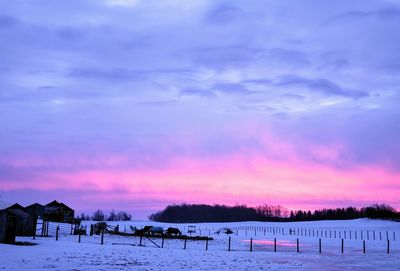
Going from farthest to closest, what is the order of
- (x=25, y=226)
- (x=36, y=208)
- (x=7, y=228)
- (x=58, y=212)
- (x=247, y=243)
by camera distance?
(x=36, y=208)
(x=58, y=212)
(x=247, y=243)
(x=25, y=226)
(x=7, y=228)

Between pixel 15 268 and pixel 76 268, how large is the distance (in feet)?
8.73

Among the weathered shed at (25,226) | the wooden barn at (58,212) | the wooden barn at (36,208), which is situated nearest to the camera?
the weathered shed at (25,226)

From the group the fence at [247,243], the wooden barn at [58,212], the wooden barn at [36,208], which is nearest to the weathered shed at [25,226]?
the fence at [247,243]

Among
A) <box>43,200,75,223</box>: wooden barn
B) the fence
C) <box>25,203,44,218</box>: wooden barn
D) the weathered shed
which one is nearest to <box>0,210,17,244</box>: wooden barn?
the fence

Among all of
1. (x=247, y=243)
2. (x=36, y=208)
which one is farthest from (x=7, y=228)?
(x=36, y=208)

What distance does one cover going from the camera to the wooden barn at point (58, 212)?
306ft

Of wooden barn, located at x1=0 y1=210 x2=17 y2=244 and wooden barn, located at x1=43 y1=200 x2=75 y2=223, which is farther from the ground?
wooden barn, located at x1=43 y1=200 x2=75 y2=223

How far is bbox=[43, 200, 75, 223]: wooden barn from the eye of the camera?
306ft

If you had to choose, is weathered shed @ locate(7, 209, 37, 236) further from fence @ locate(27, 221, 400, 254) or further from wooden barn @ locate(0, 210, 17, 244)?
wooden barn @ locate(0, 210, 17, 244)

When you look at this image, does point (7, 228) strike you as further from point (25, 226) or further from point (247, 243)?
point (247, 243)

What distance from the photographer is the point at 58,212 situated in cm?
9400

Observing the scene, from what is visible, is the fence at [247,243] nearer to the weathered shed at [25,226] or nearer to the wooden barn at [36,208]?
the weathered shed at [25,226]

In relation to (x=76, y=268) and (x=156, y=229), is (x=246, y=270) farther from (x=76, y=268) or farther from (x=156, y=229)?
(x=156, y=229)

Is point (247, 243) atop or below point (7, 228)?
below
